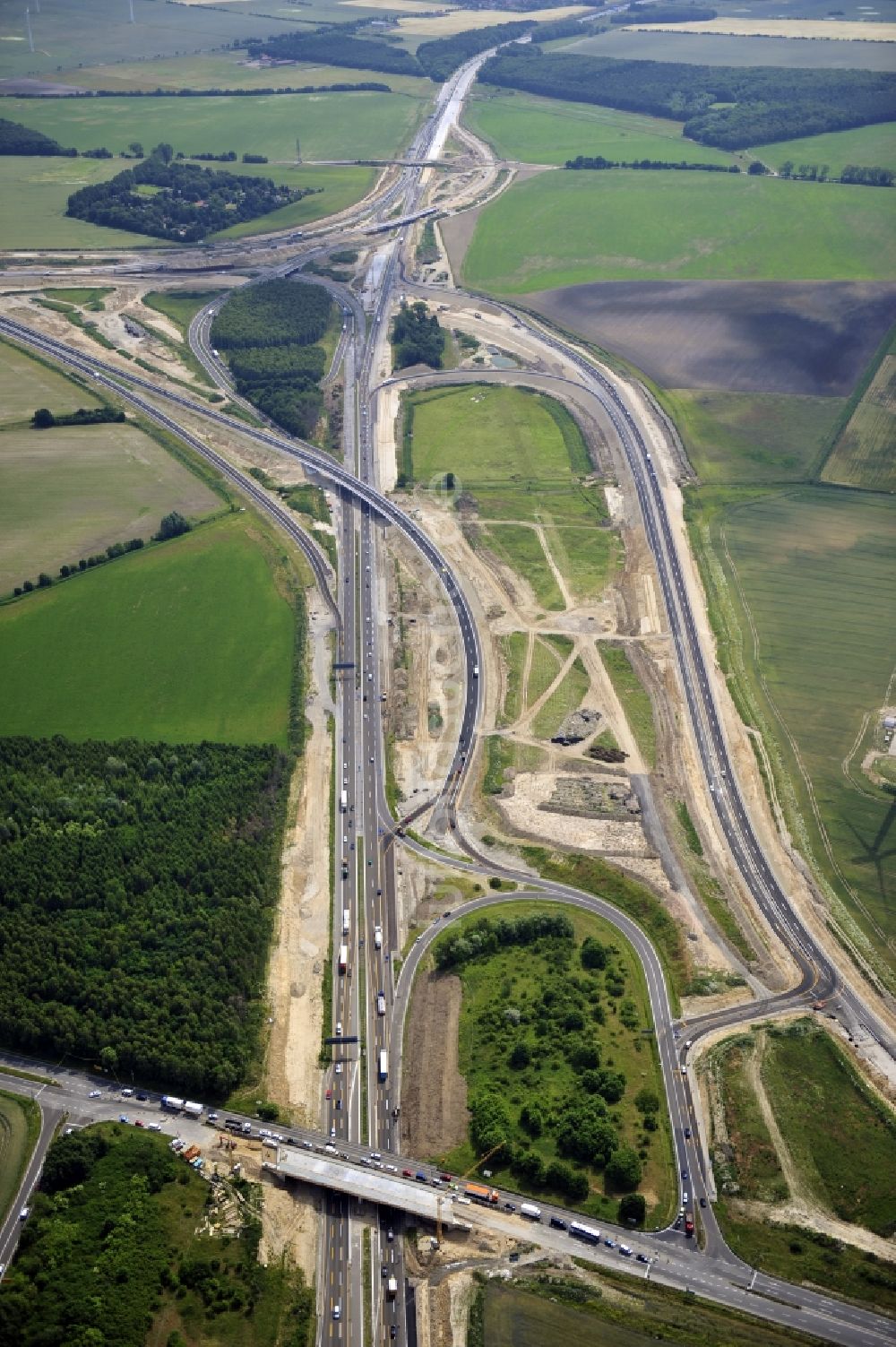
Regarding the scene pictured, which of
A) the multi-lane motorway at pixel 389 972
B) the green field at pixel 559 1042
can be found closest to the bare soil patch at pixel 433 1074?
the green field at pixel 559 1042

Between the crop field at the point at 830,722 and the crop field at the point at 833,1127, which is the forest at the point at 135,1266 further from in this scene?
the crop field at the point at 830,722

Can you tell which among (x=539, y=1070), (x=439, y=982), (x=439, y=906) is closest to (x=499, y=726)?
(x=439, y=906)

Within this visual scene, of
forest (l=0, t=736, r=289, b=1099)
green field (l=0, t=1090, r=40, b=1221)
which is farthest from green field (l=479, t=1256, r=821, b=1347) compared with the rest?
green field (l=0, t=1090, r=40, b=1221)

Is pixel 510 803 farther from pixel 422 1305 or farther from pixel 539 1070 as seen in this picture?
pixel 422 1305

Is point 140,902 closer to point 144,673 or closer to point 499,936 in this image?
point 499,936

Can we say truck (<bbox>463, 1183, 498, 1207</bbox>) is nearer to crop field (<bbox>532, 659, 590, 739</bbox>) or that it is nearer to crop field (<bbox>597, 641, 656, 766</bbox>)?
crop field (<bbox>597, 641, 656, 766</bbox>)
